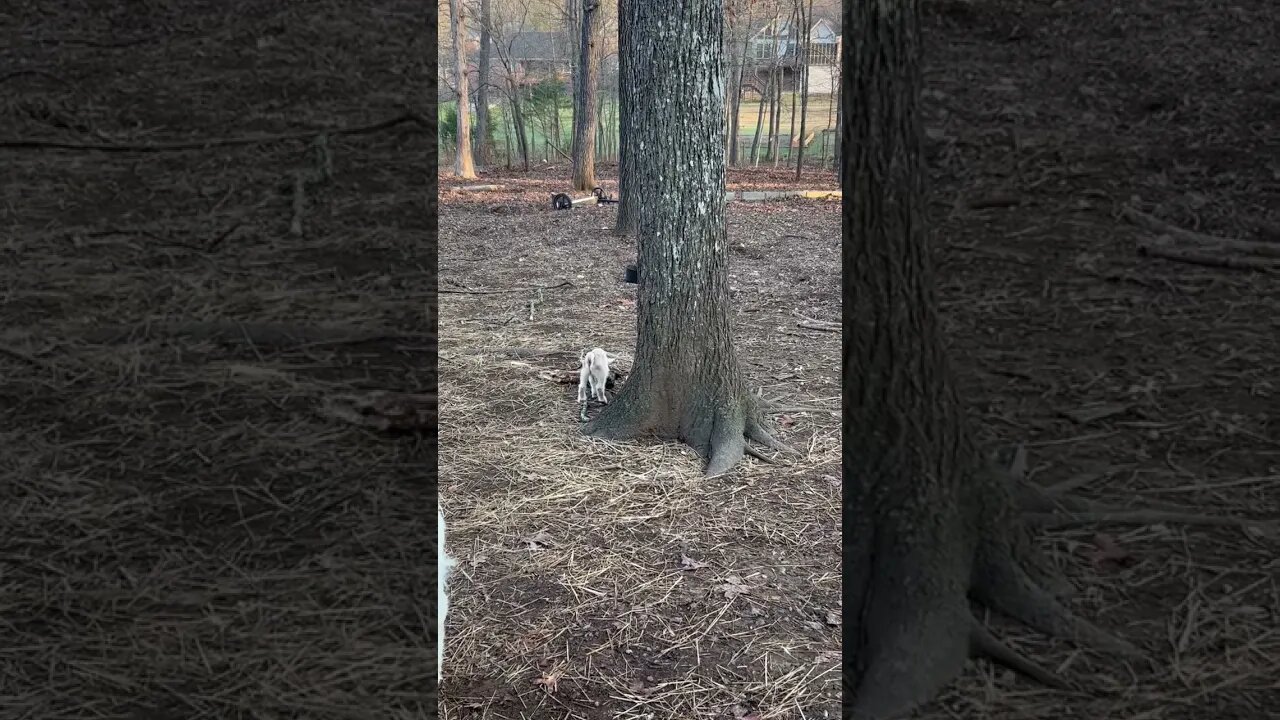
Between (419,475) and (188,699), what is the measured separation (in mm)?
453

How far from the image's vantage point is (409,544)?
1.16 meters

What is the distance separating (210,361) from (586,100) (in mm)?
13632

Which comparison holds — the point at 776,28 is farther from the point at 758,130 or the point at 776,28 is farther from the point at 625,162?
the point at 625,162

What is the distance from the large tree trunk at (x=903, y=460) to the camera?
3.31ft

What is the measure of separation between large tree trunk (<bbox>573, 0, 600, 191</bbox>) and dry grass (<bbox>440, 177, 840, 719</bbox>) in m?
8.27

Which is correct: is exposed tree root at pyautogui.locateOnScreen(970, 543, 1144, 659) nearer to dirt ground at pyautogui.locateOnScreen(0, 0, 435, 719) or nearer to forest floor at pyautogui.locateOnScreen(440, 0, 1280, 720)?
forest floor at pyautogui.locateOnScreen(440, 0, 1280, 720)

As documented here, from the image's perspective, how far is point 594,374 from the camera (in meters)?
4.51

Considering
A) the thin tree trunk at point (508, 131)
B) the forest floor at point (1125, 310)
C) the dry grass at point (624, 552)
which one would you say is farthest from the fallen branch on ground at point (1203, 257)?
the thin tree trunk at point (508, 131)

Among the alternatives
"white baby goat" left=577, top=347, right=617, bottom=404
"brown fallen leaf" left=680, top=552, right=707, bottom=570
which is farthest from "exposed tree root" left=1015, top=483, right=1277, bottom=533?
"white baby goat" left=577, top=347, right=617, bottom=404

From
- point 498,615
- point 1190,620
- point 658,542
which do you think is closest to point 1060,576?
point 1190,620

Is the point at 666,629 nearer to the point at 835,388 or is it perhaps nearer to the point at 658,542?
the point at 658,542

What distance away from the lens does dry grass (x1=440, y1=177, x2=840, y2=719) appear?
2.19 meters

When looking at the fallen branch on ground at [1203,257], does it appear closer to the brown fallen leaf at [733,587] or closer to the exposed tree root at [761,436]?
the brown fallen leaf at [733,587]

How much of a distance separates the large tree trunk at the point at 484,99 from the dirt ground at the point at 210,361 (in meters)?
20.4
